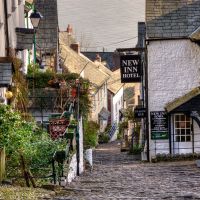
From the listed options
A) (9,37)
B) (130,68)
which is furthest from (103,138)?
(9,37)

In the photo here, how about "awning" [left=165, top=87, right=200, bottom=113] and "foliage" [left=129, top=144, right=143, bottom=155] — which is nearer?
"awning" [left=165, top=87, right=200, bottom=113]

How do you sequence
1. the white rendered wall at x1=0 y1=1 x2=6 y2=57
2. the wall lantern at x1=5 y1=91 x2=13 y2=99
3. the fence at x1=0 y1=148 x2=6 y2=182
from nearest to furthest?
1. the fence at x1=0 y1=148 x2=6 y2=182
2. the wall lantern at x1=5 y1=91 x2=13 y2=99
3. the white rendered wall at x1=0 y1=1 x2=6 y2=57

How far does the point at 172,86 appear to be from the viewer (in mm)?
30406

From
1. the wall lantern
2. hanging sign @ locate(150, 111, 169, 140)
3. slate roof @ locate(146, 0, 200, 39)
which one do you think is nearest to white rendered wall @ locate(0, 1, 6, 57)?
the wall lantern

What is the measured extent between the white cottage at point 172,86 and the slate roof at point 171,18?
43 millimetres

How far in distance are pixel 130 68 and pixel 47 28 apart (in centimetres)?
1067

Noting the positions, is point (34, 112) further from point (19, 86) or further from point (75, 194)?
point (75, 194)

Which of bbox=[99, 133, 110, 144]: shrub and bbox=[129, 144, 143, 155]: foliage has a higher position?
bbox=[129, 144, 143, 155]: foliage

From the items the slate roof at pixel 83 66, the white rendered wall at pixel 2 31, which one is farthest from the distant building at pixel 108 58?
the white rendered wall at pixel 2 31

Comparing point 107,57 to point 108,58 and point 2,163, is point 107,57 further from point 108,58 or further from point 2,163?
point 2,163

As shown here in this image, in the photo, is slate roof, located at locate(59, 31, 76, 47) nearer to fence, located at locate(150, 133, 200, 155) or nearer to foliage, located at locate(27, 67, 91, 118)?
fence, located at locate(150, 133, 200, 155)

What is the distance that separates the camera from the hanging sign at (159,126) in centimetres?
3033

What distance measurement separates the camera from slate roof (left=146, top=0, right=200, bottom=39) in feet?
100.0

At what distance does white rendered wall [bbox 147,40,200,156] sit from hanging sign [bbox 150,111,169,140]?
0.80ft
